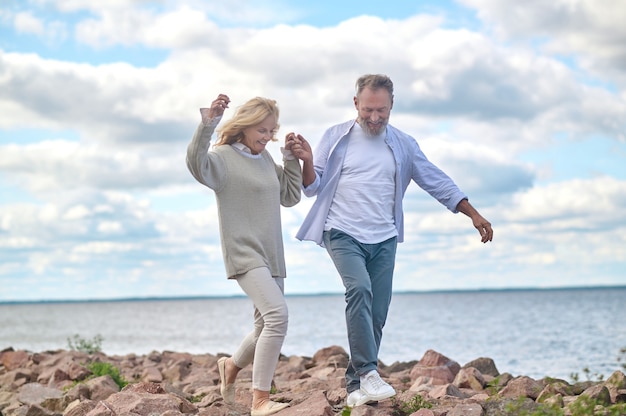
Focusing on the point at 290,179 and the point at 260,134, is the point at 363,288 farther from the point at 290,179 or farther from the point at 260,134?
the point at 260,134

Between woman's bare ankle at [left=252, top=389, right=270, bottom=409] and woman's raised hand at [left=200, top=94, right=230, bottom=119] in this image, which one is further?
woman's bare ankle at [left=252, top=389, right=270, bottom=409]

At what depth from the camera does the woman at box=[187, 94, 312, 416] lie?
263 inches

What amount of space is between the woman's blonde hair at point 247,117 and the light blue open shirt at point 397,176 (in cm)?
54

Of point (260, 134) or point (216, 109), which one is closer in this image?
point (216, 109)

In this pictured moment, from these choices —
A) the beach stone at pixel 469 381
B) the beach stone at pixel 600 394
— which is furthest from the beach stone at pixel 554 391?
the beach stone at pixel 469 381

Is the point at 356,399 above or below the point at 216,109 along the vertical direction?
below

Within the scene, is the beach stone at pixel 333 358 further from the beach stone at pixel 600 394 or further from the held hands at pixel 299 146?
the held hands at pixel 299 146

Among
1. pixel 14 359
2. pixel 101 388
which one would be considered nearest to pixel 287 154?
pixel 101 388

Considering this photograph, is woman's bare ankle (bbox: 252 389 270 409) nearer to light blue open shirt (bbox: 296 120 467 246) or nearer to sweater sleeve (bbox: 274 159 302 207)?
light blue open shirt (bbox: 296 120 467 246)

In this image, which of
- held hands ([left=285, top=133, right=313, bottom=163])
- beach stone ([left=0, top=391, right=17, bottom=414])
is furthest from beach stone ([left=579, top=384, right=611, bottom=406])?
beach stone ([left=0, top=391, right=17, bottom=414])

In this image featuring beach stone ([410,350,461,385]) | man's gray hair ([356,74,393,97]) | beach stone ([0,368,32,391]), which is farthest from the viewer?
beach stone ([0,368,32,391])

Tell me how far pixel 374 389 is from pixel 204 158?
2.03 m

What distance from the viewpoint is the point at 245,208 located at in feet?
22.4

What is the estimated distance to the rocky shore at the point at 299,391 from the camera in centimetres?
686
